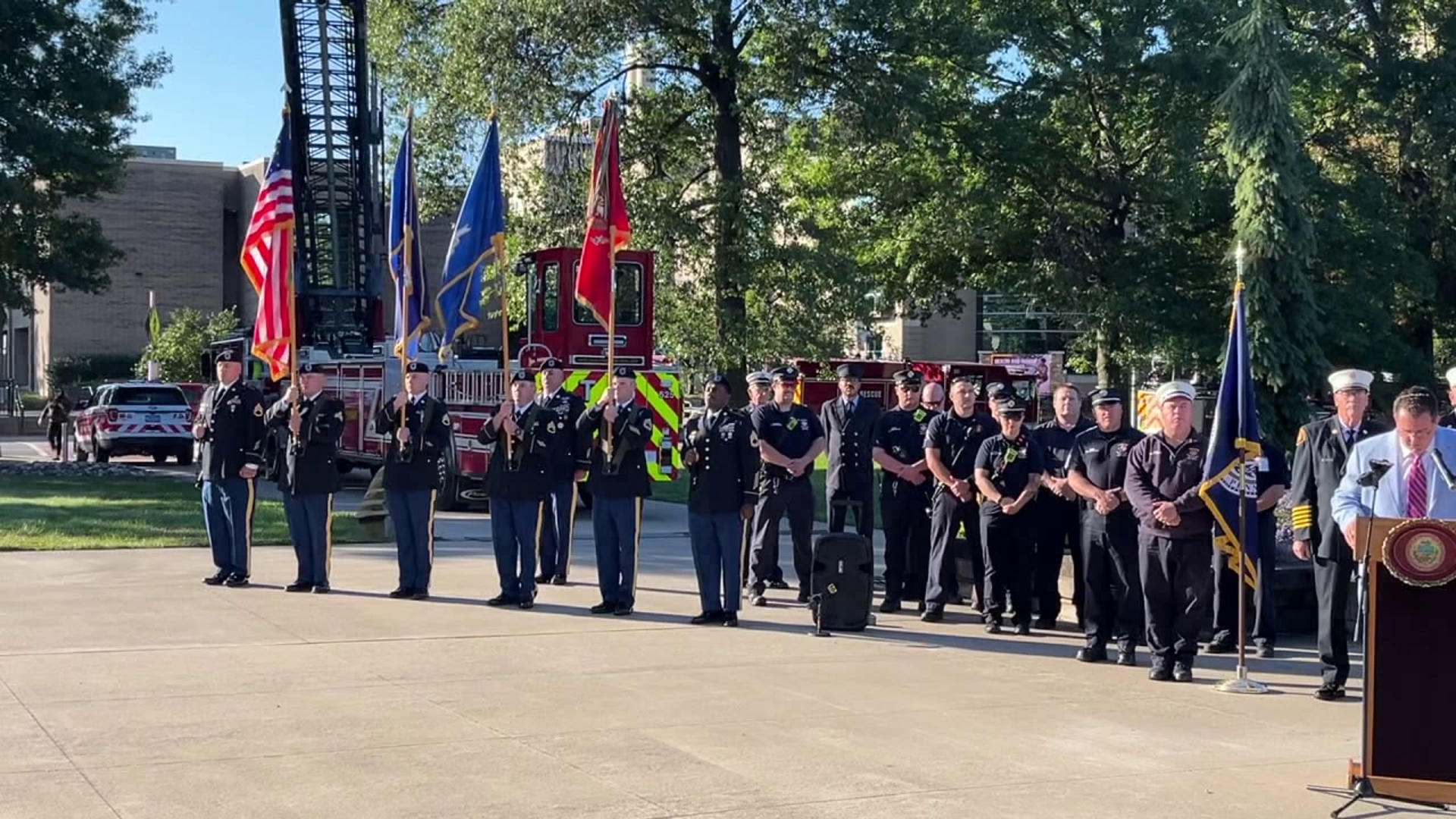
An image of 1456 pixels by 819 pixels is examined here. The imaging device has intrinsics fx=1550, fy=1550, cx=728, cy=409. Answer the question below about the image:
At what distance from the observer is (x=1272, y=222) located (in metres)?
22.7


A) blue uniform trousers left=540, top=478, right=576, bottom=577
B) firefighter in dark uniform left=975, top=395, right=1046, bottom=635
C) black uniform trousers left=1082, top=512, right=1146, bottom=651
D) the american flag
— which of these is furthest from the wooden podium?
the american flag

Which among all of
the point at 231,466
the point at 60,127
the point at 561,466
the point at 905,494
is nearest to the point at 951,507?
the point at 905,494

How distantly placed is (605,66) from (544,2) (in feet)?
8.04

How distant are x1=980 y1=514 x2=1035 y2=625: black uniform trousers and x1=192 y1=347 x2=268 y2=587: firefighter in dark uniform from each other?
20.6 feet

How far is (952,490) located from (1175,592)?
2778 mm

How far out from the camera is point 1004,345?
76.9 metres

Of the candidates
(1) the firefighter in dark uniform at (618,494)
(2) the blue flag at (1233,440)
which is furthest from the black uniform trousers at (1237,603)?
(1) the firefighter in dark uniform at (618,494)

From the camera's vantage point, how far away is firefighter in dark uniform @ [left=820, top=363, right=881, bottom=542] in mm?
13219

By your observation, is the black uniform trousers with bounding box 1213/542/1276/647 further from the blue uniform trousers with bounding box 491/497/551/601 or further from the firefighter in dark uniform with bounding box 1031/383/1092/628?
the blue uniform trousers with bounding box 491/497/551/601

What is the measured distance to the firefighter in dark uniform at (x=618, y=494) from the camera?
1233 centimetres

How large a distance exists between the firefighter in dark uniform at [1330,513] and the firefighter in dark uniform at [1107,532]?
124 cm

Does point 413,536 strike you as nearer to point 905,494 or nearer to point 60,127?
point 905,494

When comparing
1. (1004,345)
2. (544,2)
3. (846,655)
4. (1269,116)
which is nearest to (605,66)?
(544,2)

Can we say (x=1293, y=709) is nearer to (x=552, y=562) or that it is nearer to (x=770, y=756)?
(x=770, y=756)
